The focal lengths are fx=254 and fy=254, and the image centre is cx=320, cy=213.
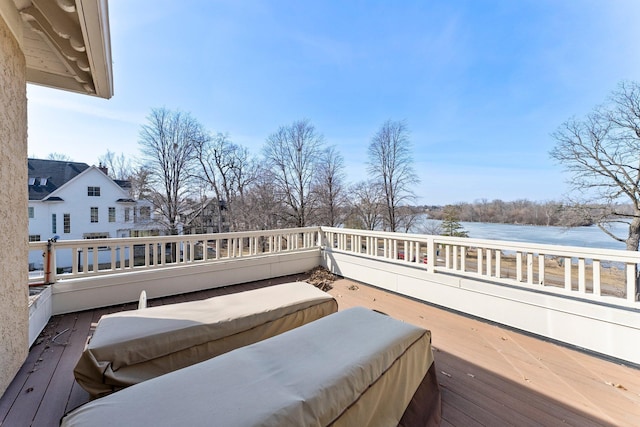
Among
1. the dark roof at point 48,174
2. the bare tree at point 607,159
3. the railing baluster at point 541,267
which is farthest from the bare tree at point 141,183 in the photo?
the bare tree at point 607,159

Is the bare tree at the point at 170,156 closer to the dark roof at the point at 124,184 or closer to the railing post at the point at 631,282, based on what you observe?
the dark roof at the point at 124,184

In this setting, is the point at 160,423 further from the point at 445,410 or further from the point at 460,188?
the point at 460,188

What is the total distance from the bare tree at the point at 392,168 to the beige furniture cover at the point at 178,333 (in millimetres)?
14369

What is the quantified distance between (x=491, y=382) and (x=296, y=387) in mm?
1994

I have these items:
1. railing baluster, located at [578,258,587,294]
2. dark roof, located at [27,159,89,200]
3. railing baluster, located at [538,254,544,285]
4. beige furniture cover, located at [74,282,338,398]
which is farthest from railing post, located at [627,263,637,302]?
dark roof, located at [27,159,89,200]

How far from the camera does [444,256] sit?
417 centimetres

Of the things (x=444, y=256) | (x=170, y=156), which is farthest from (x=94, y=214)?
(x=444, y=256)

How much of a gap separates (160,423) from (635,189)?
17062 millimetres

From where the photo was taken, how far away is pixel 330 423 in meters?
1.00

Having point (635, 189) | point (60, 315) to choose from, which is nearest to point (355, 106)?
point (60, 315)

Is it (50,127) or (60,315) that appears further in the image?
(50,127)

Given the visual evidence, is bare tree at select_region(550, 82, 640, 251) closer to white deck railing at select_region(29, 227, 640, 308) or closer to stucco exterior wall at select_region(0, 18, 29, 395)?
white deck railing at select_region(29, 227, 640, 308)

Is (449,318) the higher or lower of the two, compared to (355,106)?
lower

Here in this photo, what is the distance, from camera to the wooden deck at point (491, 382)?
5.80 feet
